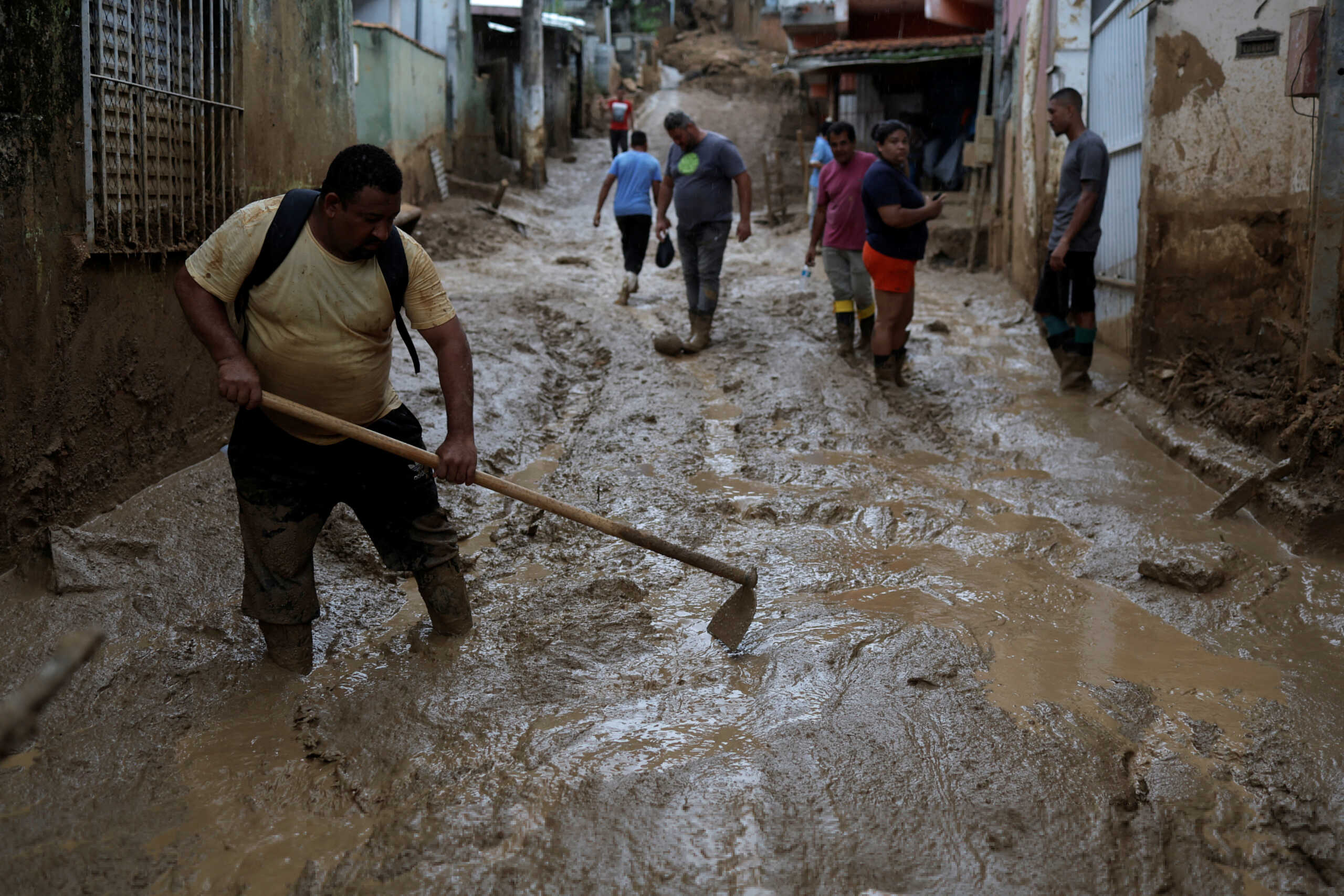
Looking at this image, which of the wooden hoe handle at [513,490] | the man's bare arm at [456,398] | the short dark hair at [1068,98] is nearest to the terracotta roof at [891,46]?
the short dark hair at [1068,98]

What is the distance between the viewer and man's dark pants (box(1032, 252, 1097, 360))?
6180 mm

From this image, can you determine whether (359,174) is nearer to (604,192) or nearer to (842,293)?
(842,293)

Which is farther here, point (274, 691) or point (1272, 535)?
point (1272, 535)

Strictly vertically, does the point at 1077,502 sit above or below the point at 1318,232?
below

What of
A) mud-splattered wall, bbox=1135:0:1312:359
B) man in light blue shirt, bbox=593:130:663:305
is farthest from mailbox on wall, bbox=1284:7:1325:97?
man in light blue shirt, bbox=593:130:663:305

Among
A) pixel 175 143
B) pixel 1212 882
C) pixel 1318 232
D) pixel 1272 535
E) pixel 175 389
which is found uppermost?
pixel 175 143

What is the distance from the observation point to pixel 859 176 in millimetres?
7102

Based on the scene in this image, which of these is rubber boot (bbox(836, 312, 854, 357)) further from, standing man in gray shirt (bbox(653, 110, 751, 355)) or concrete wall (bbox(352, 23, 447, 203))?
concrete wall (bbox(352, 23, 447, 203))

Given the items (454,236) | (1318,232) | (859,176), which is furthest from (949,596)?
(454,236)

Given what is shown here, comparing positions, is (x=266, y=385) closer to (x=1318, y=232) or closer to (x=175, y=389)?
(x=175, y=389)

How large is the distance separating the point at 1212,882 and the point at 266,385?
8.79 feet

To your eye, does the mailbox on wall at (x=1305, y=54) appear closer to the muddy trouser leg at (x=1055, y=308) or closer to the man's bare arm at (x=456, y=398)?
the muddy trouser leg at (x=1055, y=308)

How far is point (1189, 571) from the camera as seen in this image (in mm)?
3697

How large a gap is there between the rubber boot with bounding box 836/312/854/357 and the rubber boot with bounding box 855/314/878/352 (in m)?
0.09
